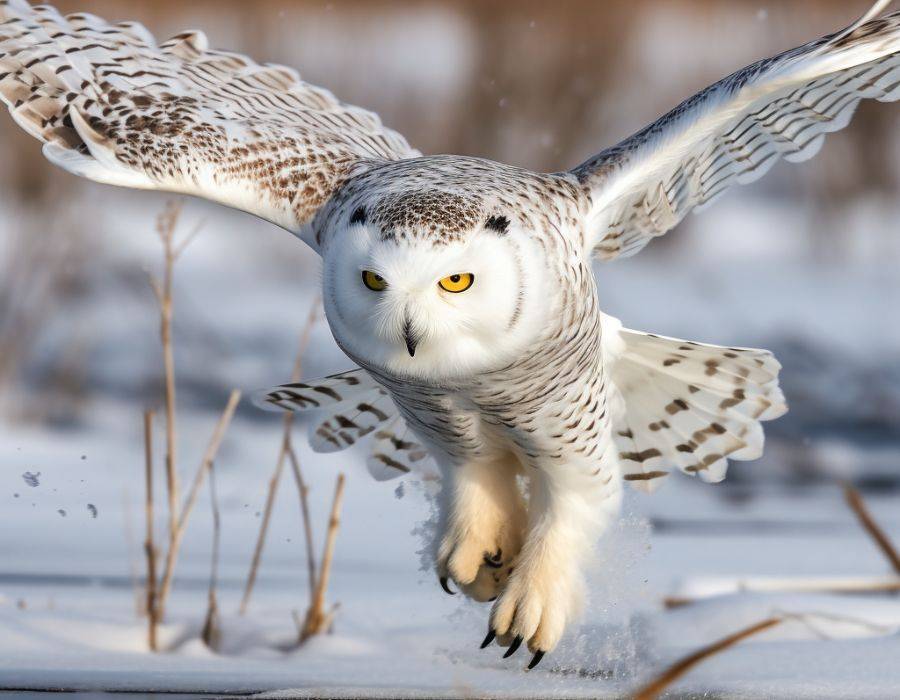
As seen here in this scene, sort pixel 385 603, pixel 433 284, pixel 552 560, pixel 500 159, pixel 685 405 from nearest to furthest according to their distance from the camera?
pixel 433 284
pixel 552 560
pixel 685 405
pixel 385 603
pixel 500 159

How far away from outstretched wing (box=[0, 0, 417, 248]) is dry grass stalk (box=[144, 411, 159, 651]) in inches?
33.6

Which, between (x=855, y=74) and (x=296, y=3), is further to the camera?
(x=296, y=3)

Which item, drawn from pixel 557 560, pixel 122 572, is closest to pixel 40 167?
pixel 122 572

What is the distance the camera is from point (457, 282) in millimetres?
2236

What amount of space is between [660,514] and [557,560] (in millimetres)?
3129

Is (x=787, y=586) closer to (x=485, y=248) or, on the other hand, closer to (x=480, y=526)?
(x=480, y=526)

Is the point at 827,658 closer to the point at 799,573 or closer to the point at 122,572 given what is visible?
the point at 799,573

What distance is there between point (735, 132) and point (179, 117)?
1282 millimetres

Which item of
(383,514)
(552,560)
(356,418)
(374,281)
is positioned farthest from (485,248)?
(383,514)

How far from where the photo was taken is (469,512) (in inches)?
118

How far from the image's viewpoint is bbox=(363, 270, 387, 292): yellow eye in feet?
7.32

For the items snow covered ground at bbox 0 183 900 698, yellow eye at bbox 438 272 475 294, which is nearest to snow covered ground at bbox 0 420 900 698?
snow covered ground at bbox 0 183 900 698

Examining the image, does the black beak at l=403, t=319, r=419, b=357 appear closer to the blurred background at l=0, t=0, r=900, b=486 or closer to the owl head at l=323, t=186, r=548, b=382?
the owl head at l=323, t=186, r=548, b=382

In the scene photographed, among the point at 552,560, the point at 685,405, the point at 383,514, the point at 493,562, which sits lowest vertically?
the point at 383,514
